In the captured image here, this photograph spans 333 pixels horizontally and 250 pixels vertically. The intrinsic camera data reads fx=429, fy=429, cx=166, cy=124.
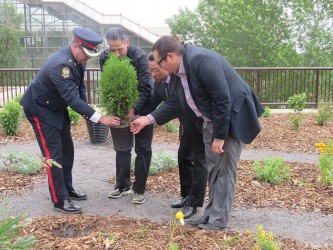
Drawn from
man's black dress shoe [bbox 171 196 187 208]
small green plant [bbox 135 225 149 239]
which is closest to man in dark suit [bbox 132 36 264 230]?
small green plant [bbox 135 225 149 239]

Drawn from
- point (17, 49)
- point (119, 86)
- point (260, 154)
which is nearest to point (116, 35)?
point (119, 86)

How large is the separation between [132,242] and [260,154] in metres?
4.08

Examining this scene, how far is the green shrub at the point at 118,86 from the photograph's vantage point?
13.1ft

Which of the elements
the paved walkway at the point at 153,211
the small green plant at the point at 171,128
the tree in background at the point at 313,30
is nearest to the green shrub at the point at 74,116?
the small green plant at the point at 171,128

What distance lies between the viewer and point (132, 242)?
324cm

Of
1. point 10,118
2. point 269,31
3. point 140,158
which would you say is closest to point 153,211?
point 140,158

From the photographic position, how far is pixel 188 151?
4.22m

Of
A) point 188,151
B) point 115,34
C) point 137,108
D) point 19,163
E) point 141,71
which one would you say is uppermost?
point 115,34

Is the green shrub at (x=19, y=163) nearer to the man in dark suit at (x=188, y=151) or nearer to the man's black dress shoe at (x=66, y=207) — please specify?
the man's black dress shoe at (x=66, y=207)

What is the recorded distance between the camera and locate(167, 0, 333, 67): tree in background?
83.3ft

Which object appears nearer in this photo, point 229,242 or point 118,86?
point 229,242

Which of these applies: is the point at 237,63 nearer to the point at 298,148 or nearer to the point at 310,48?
the point at 310,48

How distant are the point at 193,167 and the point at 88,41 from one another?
1518 mm

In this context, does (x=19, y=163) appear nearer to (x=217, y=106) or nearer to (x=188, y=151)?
(x=188, y=151)
